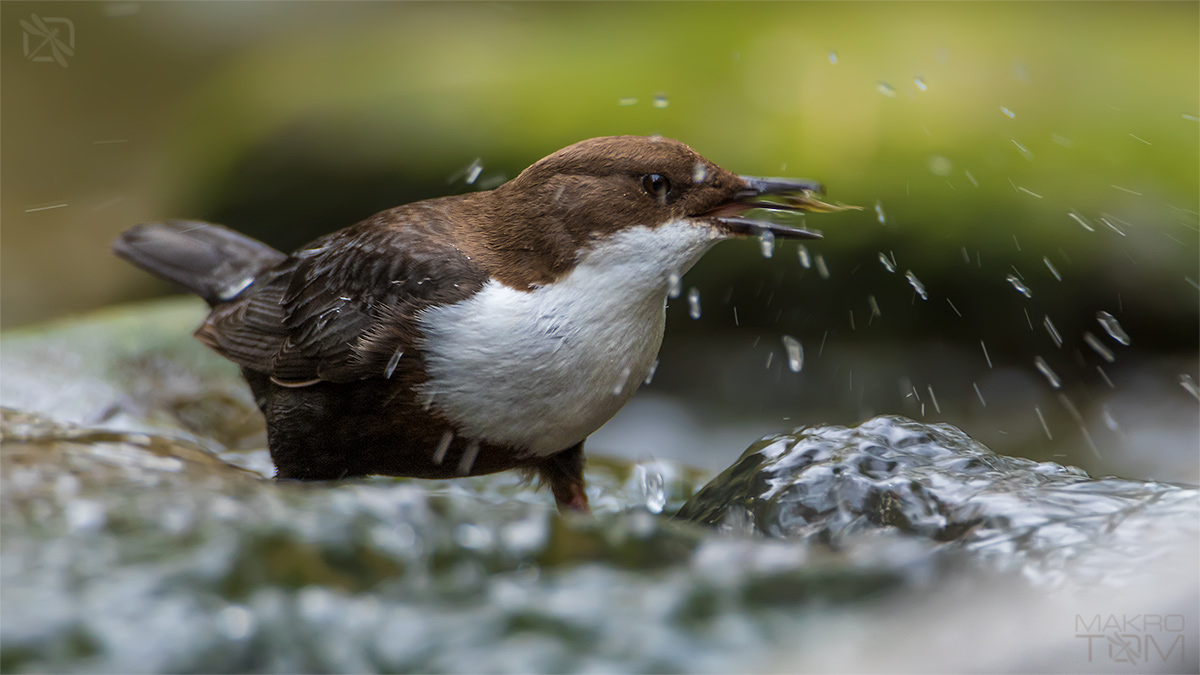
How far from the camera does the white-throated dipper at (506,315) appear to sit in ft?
8.73

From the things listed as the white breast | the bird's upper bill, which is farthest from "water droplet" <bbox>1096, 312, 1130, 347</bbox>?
the white breast

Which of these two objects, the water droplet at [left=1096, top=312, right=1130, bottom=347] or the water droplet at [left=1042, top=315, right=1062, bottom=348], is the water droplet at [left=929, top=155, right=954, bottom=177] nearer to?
the water droplet at [left=1042, top=315, right=1062, bottom=348]

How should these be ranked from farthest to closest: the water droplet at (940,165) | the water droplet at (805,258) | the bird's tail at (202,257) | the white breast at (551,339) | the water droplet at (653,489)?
1. the water droplet at (940,165)
2. the water droplet at (805,258)
3. the bird's tail at (202,257)
4. the water droplet at (653,489)
5. the white breast at (551,339)

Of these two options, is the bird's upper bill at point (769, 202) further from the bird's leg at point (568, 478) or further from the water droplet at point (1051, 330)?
the water droplet at point (1051, 330)

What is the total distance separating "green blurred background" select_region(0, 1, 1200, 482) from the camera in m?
5.05

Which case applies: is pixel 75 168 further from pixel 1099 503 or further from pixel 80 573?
pixel 1099 503

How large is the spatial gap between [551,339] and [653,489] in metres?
1.11

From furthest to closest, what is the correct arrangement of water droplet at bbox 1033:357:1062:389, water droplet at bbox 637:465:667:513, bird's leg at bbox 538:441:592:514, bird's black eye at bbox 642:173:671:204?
water droplet at bbox 1033:357:1062:389, water droplet at bbox 637:465:667:513, bird's leg at bbox 538:441:592:514, bird's black eye at bbox 642:173:671:204

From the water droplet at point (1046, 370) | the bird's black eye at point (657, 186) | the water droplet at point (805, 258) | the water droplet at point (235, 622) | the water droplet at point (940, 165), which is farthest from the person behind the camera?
the water droplet at point (1046, 370)

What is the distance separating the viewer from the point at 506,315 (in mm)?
2662

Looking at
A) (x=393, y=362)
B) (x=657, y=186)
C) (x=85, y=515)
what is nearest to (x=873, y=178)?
(x=657, y=186)

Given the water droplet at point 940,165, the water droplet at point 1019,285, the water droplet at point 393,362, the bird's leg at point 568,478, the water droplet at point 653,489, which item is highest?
the water droplet at point 940,165

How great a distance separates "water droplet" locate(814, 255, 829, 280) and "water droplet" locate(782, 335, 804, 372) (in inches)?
15.5

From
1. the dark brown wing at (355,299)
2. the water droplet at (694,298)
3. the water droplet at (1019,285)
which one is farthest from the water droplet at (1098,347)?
the dark brown wing at (355,299)
